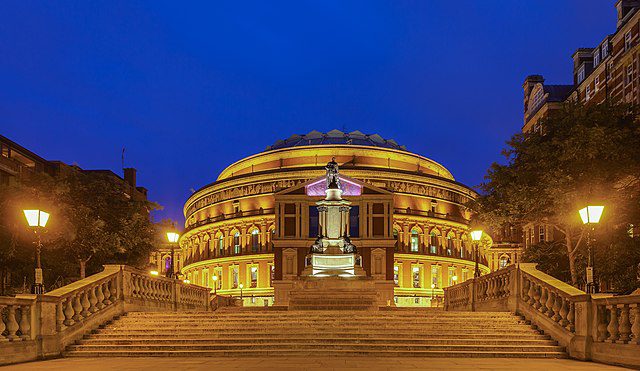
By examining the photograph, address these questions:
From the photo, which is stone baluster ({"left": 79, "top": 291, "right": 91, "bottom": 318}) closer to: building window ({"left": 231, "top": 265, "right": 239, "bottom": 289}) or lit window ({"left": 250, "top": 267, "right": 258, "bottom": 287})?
lit window ({"left": 250, "top": 267, "right": 258, "bottom": 287})

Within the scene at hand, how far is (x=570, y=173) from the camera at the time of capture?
33719 mm

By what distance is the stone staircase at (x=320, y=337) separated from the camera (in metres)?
18.2

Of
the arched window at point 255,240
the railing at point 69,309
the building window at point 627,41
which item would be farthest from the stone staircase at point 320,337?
the arched window at point 255,240

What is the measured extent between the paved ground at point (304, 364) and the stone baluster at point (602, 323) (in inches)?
30.6

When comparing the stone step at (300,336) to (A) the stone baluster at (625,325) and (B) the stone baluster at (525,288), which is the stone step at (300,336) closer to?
(B) the stone baluster at (525,288)

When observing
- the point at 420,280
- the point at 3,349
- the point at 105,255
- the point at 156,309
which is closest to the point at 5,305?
the point at 3,349

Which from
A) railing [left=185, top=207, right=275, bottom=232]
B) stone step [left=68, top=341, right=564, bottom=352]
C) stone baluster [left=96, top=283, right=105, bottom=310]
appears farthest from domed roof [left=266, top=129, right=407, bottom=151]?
stone step [left=68, top=341, right=564, bottom=352]

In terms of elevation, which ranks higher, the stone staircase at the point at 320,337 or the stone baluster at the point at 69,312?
the stone baluster at the point at 69,312

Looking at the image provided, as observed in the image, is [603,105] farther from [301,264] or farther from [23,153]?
[23,153]

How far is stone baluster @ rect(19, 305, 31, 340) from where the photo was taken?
17.1 meters

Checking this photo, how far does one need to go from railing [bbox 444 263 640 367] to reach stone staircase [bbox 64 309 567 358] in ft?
1.85

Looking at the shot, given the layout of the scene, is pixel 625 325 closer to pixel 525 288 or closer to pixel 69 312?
pixel 525 288

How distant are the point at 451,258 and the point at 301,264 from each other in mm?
33573

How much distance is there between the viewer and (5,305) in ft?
53.1
